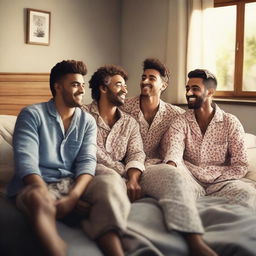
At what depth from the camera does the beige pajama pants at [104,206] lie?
4.23ft

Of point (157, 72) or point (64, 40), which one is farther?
point (64, 40)

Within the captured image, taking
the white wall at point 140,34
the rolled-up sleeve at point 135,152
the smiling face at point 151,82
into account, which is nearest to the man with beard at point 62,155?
the rolled-up sleeve at point 135,152

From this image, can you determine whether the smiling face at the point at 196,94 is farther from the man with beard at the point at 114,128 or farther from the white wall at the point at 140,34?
the white wall at the point at 140,34

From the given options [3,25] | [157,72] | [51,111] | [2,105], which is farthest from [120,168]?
[3,25]

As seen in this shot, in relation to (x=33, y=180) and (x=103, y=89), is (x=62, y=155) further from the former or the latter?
(x=103, y=89)

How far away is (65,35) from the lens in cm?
439

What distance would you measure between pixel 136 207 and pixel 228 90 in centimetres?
274

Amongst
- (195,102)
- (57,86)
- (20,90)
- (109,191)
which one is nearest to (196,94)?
(195,102)

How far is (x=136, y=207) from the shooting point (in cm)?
152

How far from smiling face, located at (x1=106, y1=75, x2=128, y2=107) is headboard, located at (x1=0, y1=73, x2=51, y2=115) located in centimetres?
201

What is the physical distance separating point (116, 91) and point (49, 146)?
1.87ft

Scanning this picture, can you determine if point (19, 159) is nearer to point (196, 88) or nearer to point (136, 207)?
point (136, 207)

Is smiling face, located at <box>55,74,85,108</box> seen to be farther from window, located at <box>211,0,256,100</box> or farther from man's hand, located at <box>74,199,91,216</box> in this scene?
window, located at <box>211,0,256,100</box>

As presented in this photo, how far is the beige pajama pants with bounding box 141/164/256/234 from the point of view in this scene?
140 cm
